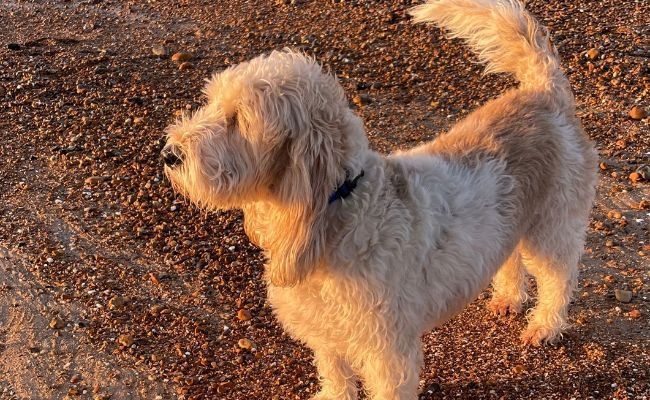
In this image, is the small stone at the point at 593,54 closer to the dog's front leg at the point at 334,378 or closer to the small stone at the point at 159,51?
the small stone at the point at 159,51

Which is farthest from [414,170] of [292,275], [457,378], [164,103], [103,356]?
[164,103]

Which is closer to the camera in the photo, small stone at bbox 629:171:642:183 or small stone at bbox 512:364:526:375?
small stone at bbox 512:364:526:375

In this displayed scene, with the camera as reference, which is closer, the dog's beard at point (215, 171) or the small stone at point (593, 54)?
the dog's beard at point (215, 171)

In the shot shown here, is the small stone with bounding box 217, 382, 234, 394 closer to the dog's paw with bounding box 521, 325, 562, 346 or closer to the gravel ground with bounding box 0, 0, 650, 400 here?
the gravel ground with bounding box 0, 0, 650, 400

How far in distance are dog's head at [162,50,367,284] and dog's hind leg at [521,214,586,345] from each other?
1699mm

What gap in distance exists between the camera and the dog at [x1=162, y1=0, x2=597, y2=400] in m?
2.88

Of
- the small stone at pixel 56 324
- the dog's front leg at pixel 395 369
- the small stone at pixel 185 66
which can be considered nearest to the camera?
the dog's front leg at pixel 395 369

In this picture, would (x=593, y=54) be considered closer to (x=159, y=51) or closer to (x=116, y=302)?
(x=159, y=51)

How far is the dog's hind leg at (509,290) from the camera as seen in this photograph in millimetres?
4715

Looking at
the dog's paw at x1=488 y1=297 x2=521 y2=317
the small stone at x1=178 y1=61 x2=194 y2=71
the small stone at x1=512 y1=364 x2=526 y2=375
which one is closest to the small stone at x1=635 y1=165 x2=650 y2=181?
the dog's paw at x1=488 y1=297 x2=521 y2=317

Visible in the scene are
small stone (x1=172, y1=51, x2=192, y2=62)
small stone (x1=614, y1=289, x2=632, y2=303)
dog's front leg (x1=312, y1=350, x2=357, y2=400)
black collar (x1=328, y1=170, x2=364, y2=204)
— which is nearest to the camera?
black collar (x1=328, y1=170, x2=364, y2=204)

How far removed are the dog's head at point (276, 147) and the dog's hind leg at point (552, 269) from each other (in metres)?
1.70

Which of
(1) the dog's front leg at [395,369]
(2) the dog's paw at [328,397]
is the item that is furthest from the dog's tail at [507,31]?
(2) the dog's paw at [328,397]

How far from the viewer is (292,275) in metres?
2.95
